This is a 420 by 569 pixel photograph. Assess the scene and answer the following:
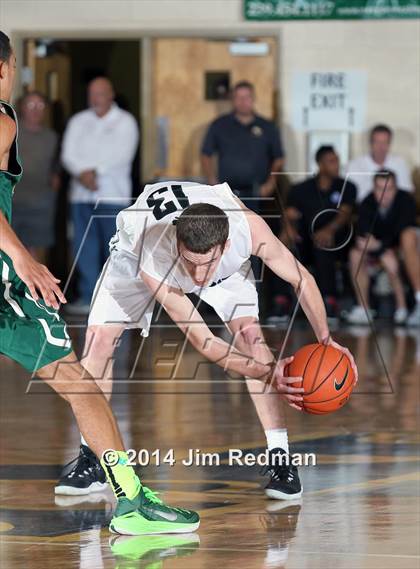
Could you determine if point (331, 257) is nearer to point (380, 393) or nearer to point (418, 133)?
point (418, 133)

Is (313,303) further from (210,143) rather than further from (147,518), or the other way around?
(210,143)

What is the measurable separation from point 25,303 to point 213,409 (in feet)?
11.8

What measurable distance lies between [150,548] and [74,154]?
9.56 meters

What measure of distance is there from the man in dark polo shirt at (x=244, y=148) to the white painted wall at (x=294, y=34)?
1131 millimetres

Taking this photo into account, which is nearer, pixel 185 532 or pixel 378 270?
pixel 185 532

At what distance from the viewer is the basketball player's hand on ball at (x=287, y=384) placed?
6316 mm

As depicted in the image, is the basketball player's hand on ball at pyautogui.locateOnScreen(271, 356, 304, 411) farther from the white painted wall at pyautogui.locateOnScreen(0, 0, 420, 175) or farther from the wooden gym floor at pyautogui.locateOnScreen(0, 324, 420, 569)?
the white painted wall at pyautogui.locateOnScreen(0, 0, 420, 175)

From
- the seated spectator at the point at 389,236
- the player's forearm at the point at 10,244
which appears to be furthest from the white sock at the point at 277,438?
the seated spectator at the point at 389,236

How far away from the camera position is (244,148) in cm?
1457

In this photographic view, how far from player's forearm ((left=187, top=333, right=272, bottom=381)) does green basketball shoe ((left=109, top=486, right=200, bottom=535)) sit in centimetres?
81

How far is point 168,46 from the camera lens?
16.3m

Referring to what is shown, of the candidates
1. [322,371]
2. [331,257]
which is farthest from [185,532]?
[331,257]

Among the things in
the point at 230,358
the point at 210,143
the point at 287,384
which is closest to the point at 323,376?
the point at 287,384

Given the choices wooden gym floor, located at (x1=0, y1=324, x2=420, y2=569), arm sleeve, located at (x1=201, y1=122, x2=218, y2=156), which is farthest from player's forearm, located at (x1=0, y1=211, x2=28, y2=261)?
arm sleeve, located at (x1=201, y1=122, x2=218, y2=156)
